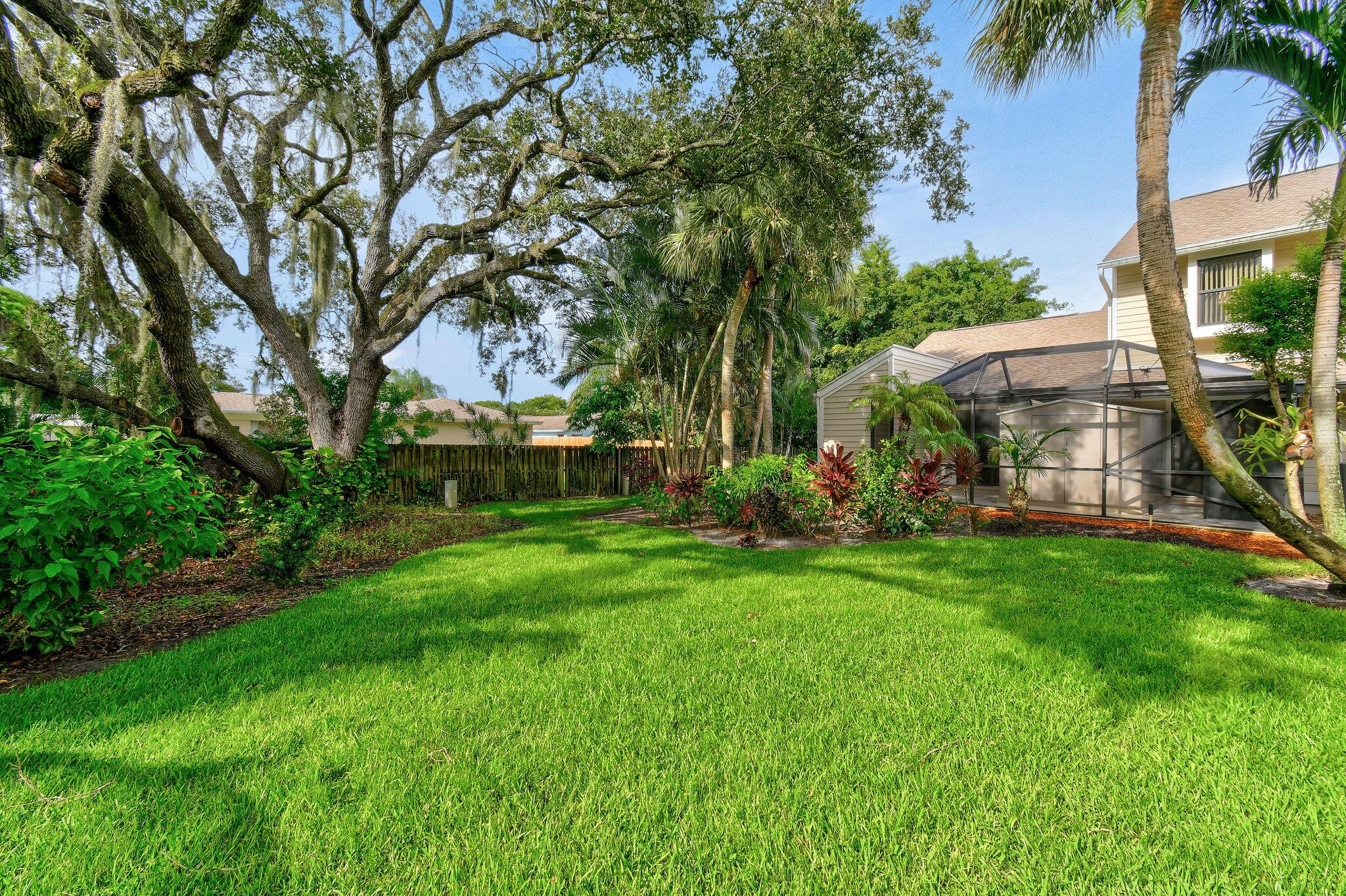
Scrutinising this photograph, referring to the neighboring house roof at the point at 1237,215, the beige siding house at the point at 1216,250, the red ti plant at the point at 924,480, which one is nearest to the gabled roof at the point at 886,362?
the beige siding house at the point at 1216,250

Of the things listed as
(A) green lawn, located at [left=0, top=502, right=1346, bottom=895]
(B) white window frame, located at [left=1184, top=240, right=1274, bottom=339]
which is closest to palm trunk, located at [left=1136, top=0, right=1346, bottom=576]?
(A) green lawn, located at [left=0, top=502, right=1346, bottom=895]

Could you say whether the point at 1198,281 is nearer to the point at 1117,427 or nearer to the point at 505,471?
the point at 1117,427

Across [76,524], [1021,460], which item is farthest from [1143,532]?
[76,524]

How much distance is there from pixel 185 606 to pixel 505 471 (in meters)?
9.68

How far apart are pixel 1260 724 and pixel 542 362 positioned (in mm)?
11404

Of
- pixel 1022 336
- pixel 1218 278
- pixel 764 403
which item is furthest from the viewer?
pixel 1022 336

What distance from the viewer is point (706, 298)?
9820 millimetres

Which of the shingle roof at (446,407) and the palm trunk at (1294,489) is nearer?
the palm trunk at (1294,489)

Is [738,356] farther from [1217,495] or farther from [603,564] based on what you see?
[1217,495]

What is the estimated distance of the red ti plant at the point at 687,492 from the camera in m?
8.72

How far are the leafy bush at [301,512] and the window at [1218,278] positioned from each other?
15.5 metres

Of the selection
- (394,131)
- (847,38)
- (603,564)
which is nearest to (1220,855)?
(603,564)

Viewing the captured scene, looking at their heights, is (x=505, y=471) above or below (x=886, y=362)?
below

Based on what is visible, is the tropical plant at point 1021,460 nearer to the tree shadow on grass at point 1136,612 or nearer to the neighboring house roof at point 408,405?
the tree shadow on grass at point 1136,612
